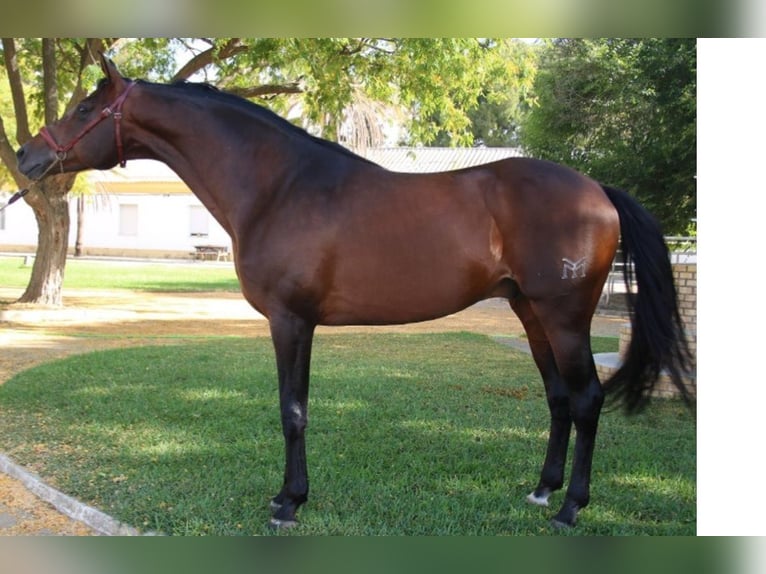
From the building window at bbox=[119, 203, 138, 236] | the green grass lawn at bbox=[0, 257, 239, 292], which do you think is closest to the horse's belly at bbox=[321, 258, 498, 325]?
the green grass lawn at bbox=[0, 257, 239, 292]

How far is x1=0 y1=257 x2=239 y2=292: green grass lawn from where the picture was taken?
18645mm

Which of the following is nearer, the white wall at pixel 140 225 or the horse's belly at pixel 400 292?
the horse's belly at pixel 400 292

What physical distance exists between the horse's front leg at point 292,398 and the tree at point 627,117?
1117 cm

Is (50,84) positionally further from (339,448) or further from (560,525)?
(560,525)

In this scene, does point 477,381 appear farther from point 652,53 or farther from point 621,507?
point 652,53

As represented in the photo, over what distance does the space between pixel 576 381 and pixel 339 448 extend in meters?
2.04

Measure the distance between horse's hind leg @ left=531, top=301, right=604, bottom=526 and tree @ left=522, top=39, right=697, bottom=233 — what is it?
10458 mm

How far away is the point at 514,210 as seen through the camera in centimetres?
374

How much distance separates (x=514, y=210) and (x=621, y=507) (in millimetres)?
1865

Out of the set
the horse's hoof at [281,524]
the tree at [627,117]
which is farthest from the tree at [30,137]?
the horse's hoof at [281,524]

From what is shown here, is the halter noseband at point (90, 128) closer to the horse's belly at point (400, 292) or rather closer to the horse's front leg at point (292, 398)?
the horse's front leg at point (292, 398)

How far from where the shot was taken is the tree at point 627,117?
13312 millimetres

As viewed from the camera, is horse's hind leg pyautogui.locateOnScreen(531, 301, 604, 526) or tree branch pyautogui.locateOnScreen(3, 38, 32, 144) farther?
tree branch pyautogui.locateOnScreen(3, 38, 32, 144)

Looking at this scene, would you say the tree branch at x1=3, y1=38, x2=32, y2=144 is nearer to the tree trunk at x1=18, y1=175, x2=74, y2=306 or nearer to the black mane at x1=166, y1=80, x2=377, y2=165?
the tree trunk at x1=18, y1=175, x2=74, y2=306
